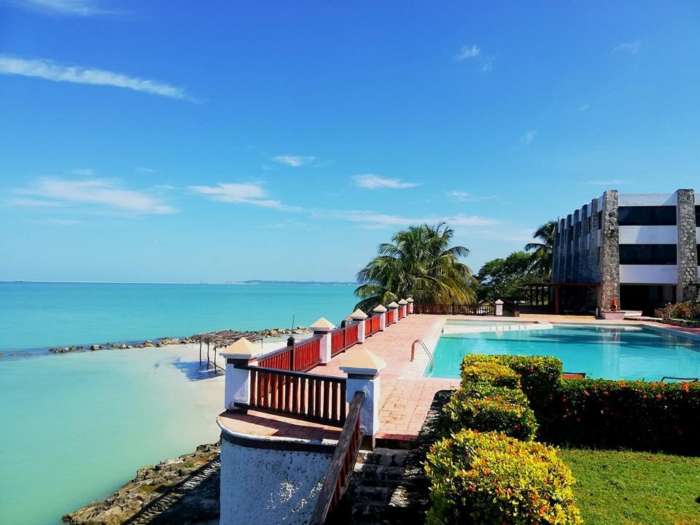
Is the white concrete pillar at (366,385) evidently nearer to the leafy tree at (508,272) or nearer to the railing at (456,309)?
the railing at (456,309)

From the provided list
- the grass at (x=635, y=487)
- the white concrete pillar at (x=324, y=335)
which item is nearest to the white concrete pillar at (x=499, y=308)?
the white concrete pillar at (x=324, y=335)

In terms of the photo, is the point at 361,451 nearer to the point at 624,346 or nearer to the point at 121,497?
the point at 121,497

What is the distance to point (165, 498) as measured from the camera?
9.69 meters

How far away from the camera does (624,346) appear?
2036 centimetres

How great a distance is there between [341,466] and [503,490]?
2551mm

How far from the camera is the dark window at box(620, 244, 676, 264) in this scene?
31.2 meters

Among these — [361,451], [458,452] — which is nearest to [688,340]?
[361,451]

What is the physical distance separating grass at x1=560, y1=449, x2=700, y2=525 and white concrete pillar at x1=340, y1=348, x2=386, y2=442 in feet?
8.05

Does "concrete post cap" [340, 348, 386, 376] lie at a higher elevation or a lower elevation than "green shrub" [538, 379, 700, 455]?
higher

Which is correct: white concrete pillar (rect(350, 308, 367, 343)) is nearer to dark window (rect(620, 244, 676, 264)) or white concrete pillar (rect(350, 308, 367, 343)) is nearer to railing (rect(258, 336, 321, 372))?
railing (rect(258, 336, 321, 372))

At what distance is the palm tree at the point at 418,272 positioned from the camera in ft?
86.2

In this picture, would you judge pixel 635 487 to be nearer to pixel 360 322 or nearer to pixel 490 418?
pixel 490 418

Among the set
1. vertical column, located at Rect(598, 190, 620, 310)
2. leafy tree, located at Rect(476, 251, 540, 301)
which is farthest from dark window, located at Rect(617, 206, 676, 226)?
leafy tree, located at Rect(476, 251, 540, 301)

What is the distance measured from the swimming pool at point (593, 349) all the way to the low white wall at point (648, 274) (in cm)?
713
